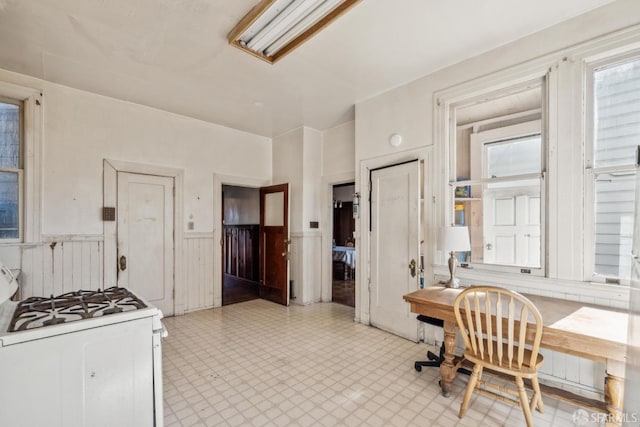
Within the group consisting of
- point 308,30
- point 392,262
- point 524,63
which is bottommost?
point 392,262

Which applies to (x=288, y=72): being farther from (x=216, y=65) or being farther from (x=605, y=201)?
(x=605, y=201)

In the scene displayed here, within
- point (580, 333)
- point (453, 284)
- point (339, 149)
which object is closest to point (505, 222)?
point (453, 284)

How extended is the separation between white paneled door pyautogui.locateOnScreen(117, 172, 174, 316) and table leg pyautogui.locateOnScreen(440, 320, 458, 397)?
3.71m

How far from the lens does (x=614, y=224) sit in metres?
2.21

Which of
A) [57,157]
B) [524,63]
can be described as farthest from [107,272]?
[524,63]

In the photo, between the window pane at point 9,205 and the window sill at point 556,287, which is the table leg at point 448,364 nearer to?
the window sill at point 556,287

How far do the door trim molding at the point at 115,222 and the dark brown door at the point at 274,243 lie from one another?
1.39 meters

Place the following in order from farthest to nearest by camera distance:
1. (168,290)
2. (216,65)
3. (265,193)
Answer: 1. (265,193)
2. (168,290)
3. (216,65)

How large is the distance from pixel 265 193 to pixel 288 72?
99.0 inches

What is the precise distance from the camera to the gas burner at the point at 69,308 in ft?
4.69

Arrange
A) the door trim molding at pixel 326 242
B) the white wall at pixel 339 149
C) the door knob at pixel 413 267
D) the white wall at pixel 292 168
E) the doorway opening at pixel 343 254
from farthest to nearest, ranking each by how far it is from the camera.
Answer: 1. the doorway opening at pixel 343 254
2. the door trim molding at pixel 326 242
3. the white wall at pixel 292 168
4. the white wall at pixel 339 149
5. the door knob at pixel 413 267

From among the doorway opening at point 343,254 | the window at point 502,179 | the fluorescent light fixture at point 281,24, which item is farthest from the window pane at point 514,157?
the doorway opening at point 343,254

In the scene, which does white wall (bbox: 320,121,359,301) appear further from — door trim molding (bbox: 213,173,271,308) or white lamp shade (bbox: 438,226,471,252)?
white lamp shade (bbox: 438,226,471,252)

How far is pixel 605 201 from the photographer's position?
2244 millimetres
